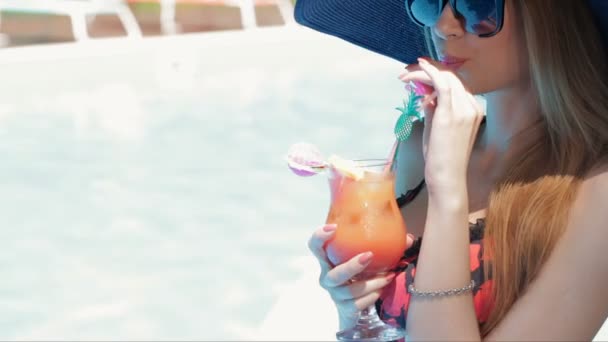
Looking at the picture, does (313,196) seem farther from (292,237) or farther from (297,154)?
(297,154)

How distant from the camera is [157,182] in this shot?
6.90 meters

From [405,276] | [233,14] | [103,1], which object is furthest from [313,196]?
[233,14]

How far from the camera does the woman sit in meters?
1.59

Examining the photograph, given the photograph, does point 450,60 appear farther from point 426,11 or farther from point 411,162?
point 411,162

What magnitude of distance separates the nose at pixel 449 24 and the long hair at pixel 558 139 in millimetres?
124

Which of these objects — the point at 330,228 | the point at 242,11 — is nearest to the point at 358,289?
the point at 330,228

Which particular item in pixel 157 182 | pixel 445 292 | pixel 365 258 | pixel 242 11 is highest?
pixel 242 11

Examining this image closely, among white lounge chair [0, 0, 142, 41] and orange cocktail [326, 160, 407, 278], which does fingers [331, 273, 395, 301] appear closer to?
orange cocktail [326, 160, 407, 278]

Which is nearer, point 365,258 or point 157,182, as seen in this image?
point 365,258

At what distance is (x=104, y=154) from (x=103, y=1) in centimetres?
558

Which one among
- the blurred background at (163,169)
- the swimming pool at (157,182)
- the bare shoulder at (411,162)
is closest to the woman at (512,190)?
the bare shoulder at (411,162)

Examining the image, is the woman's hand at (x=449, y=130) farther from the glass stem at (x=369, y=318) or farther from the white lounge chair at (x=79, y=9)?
the white lounge chair at (x=79, y=9)

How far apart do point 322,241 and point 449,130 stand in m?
0.33

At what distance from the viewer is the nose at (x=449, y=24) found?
67.3 inches
